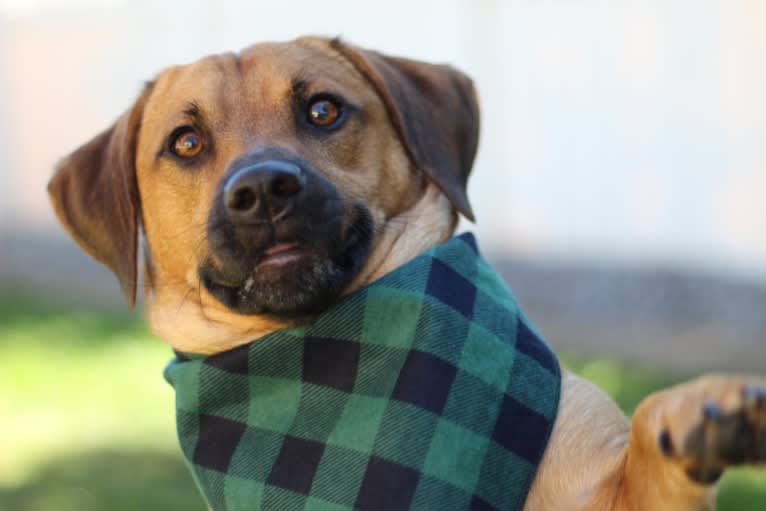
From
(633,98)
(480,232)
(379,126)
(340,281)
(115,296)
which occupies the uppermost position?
(379,126)

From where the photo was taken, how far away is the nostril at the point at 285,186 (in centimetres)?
279

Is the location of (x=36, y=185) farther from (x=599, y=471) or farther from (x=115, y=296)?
(x=599, y=471)

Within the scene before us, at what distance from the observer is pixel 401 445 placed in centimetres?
267

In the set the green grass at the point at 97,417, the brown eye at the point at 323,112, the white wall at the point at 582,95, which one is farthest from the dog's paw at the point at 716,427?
the white wall at the point at 582,95

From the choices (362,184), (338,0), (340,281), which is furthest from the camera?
(338,0)

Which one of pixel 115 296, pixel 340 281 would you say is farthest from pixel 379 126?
pixel 115 296

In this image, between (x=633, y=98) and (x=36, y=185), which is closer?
(x=633, y=98)

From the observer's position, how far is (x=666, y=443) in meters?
2.27

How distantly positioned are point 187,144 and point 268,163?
1.83ft

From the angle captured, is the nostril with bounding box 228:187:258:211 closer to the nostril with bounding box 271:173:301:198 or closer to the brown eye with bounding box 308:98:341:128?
the nostril with bounding box 271:173:301:198

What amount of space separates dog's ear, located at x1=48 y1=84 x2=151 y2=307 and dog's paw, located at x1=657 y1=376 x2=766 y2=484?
1.70m

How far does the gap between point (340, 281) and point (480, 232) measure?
6.56 m

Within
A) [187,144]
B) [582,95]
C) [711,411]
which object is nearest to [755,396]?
[711,411]

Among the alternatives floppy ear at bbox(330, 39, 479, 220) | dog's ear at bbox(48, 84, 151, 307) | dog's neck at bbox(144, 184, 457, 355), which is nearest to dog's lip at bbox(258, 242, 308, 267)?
dog's neck at bbox(144, 184, 457, 355)
